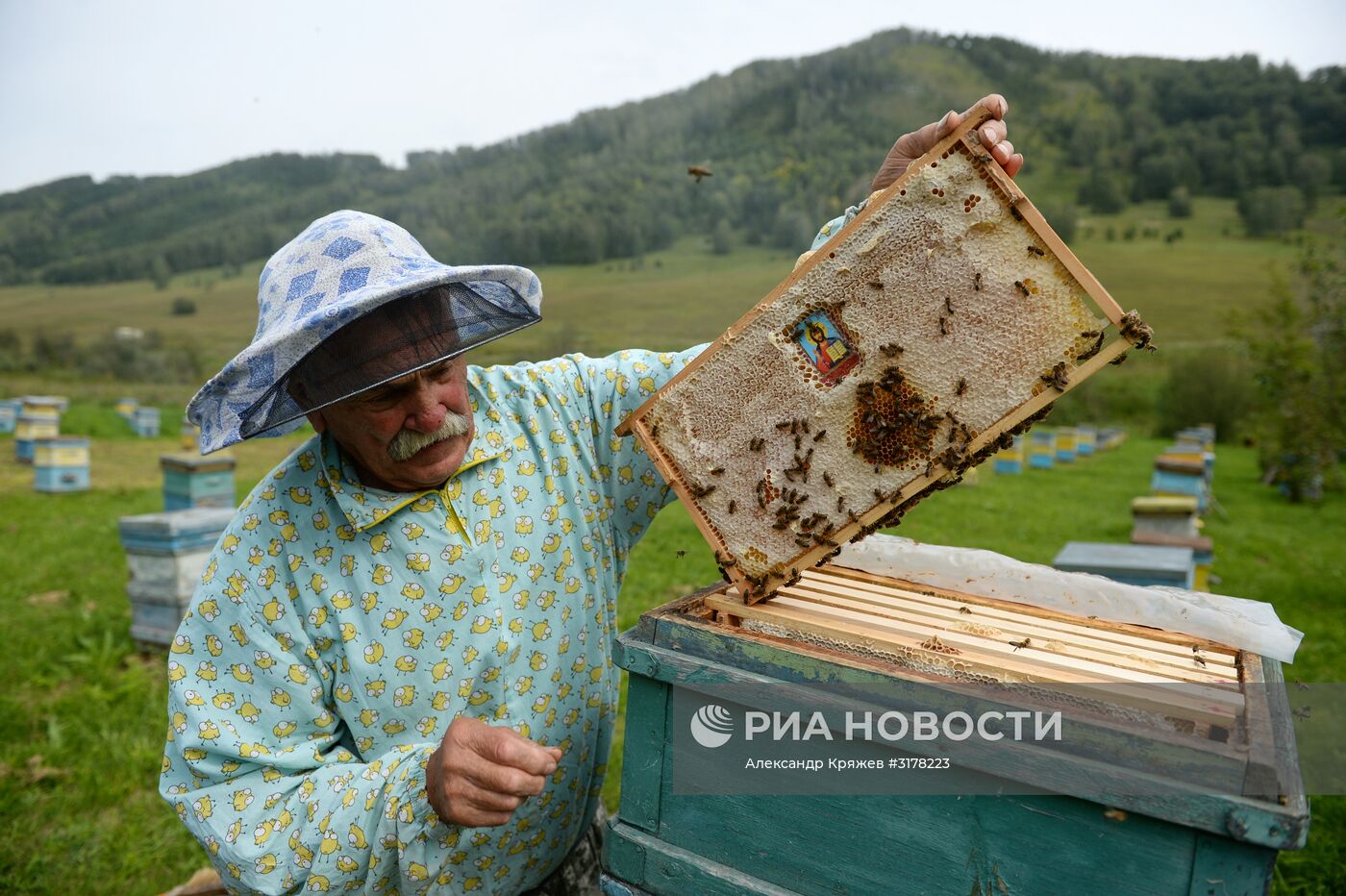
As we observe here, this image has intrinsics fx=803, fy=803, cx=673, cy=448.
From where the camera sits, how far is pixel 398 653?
2039 millimetres

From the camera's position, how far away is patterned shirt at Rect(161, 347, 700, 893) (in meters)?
1.87

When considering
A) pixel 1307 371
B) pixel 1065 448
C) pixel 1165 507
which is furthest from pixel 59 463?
pixel 1065 448

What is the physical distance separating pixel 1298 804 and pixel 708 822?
3.20 ft

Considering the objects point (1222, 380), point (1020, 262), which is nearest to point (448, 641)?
point (1020, 262)

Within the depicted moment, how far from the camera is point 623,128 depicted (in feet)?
246

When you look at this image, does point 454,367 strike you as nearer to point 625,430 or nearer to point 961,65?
point 625,430

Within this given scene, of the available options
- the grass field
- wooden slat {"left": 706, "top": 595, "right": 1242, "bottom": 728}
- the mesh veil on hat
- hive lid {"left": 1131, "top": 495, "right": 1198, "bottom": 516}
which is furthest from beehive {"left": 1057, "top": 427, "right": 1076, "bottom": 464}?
the mesh veil on hat

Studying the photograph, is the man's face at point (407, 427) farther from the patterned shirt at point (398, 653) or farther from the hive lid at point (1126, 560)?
the hive lid at point (1126, 560)

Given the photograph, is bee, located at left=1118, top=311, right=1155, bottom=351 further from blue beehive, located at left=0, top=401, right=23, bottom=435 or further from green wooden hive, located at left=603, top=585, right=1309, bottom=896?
blue beehive, located at left=0, top=401, right=23, bottom=435

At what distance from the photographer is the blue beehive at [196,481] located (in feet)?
31.9

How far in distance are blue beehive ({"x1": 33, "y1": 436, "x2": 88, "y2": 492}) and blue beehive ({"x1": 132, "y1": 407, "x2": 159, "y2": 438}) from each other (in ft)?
30.3

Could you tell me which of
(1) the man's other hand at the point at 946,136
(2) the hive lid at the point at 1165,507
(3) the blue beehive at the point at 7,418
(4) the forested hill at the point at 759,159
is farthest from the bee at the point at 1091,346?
(4) the forested hill at the point at 759,159

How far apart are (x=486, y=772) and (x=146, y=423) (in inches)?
1034

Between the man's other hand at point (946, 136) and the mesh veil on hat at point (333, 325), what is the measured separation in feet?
3.37
